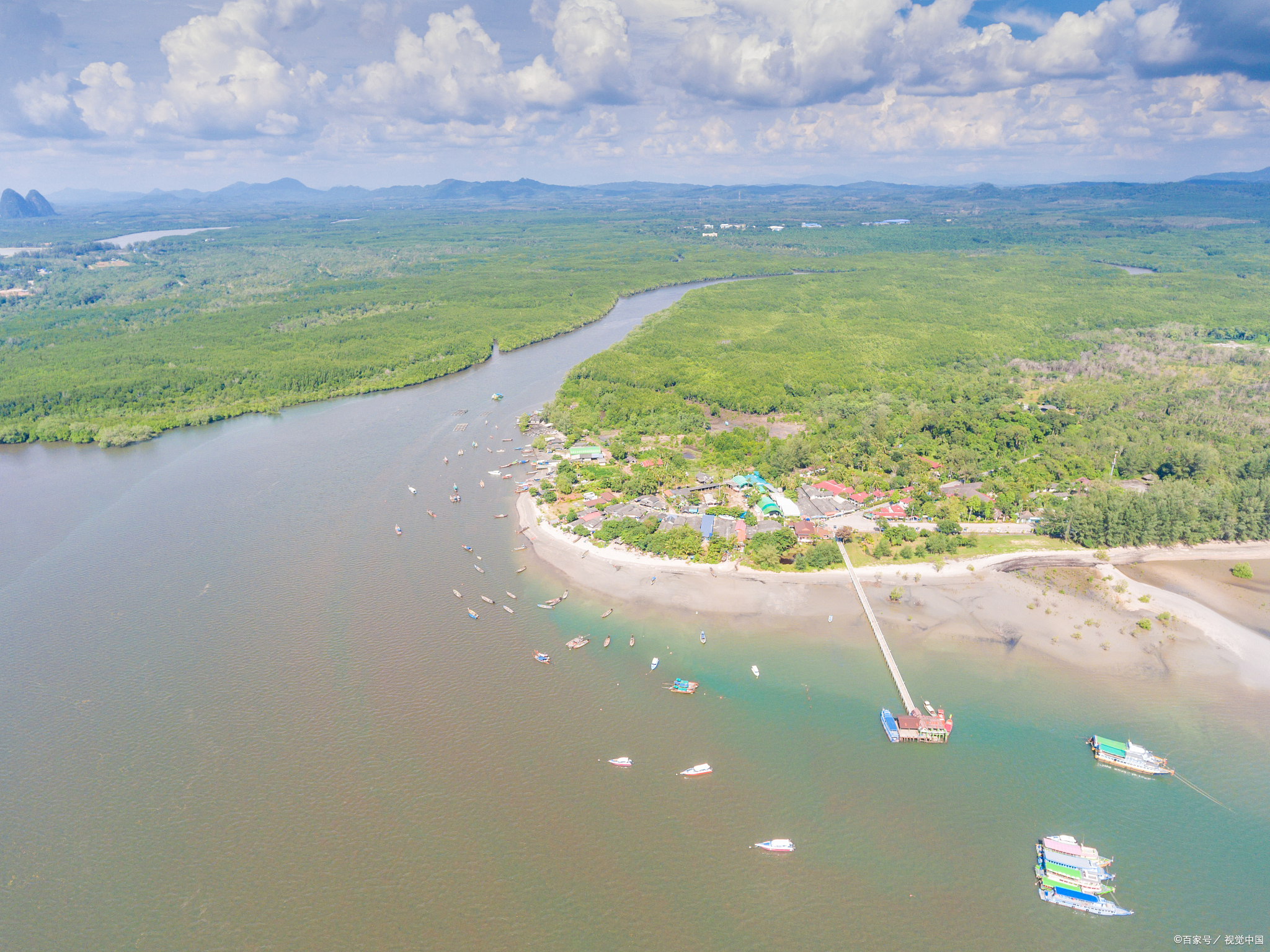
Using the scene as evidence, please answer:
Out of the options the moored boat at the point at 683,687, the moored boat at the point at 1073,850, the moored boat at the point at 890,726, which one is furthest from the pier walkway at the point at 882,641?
the moored boat at the point at 683,687

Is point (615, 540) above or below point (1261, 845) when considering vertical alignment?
above

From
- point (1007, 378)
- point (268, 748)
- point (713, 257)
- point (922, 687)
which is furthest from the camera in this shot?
point (713, 257)

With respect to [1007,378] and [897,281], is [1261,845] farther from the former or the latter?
[897,281]

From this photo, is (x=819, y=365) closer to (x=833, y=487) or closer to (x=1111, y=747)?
(x=833, y=487)

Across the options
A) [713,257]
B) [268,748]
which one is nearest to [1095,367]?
[268,748]

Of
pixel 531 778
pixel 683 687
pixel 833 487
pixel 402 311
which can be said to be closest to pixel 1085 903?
pixel 683 687
